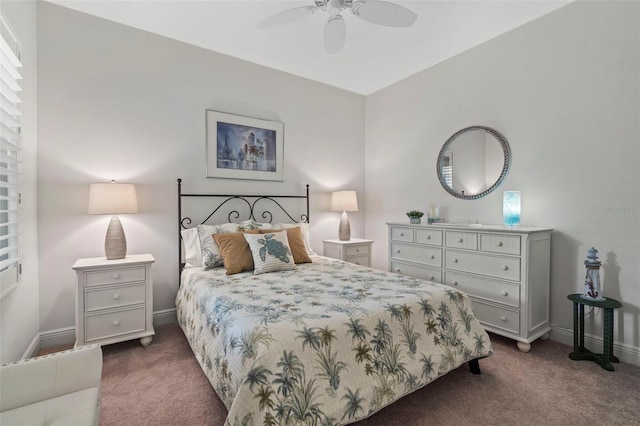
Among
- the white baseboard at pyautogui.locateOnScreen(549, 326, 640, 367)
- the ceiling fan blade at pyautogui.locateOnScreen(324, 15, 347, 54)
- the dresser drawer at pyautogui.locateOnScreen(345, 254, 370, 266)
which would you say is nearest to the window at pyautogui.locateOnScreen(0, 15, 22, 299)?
the ceiling fan blade at pyautogui.locateOnScreen(324, 15, 347, 54)

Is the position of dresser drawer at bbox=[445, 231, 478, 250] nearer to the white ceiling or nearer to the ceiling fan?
the ceiling fan

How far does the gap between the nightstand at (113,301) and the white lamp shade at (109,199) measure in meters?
0.42

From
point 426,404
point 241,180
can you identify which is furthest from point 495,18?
point 426,404

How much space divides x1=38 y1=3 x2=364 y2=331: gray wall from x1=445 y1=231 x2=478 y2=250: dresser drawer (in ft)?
6.42

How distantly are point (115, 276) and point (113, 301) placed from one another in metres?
0.20

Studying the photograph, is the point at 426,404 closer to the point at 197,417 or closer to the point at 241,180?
the point at 197,417

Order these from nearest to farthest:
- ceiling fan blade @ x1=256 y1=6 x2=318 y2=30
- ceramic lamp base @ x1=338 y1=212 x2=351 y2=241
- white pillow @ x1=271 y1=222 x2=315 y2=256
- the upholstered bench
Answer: the upholstered bench < ceiling fan blade @ x1=256 y1=6 x2=318 y2=30 < white pillow @ x1=271 y1=222 x2=315 y2=256 < ceramic lamp base @ x1=338 y1=212 x2=351 y2=241

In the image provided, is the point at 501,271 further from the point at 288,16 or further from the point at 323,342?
the point at 288,16

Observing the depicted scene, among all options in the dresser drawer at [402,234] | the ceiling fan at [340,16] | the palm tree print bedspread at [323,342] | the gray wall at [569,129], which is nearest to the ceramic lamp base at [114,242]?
the palm tree print bedspread at [323,342]

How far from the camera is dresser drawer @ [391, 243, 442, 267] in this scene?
121 inches

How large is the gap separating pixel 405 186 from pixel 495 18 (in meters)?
1.95

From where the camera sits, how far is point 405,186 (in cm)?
399

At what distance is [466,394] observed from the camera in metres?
1.86

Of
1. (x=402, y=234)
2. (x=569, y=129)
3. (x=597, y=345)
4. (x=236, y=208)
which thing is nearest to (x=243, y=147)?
(x=236, y=208)
